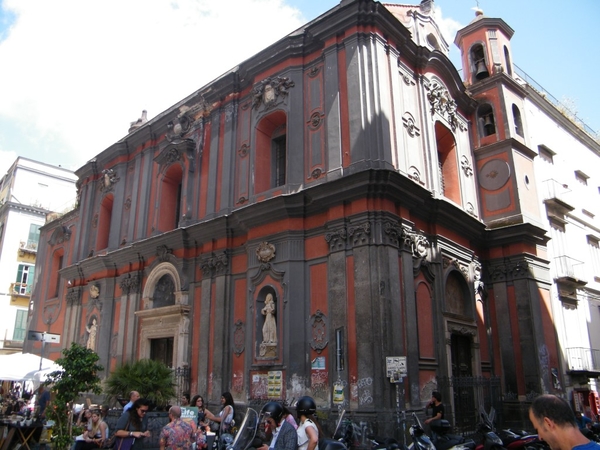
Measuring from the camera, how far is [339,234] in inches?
505

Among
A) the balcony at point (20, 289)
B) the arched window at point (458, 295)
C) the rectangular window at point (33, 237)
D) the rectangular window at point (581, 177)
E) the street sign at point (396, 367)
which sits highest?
the rectangular window at point (33, 237)

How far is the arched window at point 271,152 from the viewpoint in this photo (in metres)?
16.0

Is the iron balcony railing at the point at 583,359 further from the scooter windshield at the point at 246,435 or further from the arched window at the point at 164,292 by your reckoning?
the scooter windshield at the point at 246,435

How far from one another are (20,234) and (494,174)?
31886 mm

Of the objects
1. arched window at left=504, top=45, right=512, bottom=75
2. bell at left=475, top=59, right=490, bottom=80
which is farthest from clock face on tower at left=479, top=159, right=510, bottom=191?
arched window at left=504, top=45, right=512, bottom=75

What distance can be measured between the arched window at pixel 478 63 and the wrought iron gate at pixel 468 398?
37.0 feet

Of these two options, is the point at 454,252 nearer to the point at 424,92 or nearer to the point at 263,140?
the point at 424,92

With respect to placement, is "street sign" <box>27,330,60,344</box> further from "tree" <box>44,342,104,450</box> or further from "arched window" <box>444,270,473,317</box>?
"arched window" <box>444,270,473,317</box>

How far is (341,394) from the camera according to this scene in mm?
11742

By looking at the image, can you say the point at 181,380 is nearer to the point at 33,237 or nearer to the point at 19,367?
the point at 19,367

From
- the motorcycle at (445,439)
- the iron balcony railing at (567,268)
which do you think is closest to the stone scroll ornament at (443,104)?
the iron balcony railing at (567,268)

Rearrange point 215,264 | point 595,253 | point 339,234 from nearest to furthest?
point 339,234 → point 215,264 → point 595,253

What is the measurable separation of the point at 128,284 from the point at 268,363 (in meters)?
8.10

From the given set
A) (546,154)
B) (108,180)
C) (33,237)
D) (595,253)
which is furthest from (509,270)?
(33,237)
